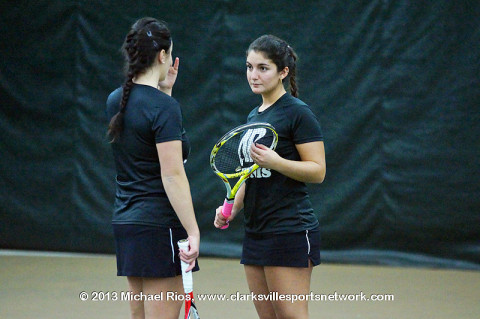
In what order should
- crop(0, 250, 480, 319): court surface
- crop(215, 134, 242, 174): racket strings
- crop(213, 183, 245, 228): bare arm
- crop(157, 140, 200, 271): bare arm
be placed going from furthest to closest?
crop(0, 250, 480, 319): court surface
crop(215, 134, 242, 174): racket strings
crop(213, 183, 245, 228): bare arm
crop(157, 140, 200, 271): bare arm

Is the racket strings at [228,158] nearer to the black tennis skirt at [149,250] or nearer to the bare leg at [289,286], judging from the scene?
the bare leg at [289,286]

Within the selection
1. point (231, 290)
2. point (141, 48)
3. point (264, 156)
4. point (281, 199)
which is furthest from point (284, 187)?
point (231, 290)

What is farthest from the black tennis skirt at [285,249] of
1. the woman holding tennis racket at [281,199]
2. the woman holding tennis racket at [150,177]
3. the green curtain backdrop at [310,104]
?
the green curtain backdrop at [310,104]

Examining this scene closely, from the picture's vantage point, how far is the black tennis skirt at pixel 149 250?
7.36ft

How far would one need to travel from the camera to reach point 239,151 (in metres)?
2.65

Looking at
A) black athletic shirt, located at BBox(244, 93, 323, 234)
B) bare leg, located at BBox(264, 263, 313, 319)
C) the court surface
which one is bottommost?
the court surface

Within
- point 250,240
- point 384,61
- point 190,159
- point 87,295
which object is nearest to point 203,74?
point 190,159

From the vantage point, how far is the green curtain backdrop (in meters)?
5.11

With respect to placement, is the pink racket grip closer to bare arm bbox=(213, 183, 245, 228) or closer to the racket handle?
bare arm bbox=(213, 183, 245, 228)

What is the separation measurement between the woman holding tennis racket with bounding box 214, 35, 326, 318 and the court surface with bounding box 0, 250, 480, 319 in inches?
56.3

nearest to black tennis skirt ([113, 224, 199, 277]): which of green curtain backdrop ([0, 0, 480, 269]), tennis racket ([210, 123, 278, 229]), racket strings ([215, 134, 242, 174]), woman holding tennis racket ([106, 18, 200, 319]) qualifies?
woman holding tennis racket ([106, 18, 200, 319])

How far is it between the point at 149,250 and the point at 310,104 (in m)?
3.29

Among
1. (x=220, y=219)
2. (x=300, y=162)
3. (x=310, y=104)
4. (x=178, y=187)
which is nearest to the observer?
(x=178, y=187)

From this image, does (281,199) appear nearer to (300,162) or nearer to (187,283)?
(300,162)
